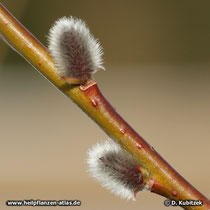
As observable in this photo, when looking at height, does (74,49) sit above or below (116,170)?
above

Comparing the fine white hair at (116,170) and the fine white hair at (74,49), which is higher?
the fine white hair at (74,49)

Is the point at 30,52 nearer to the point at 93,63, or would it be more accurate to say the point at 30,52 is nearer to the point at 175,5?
the point at 93,63

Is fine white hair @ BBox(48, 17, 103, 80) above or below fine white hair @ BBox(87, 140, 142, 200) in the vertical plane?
above

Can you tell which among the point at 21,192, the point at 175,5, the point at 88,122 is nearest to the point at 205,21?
the point at 175,5
